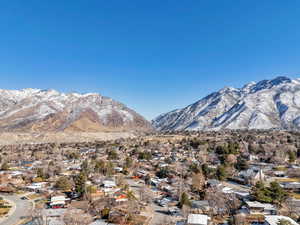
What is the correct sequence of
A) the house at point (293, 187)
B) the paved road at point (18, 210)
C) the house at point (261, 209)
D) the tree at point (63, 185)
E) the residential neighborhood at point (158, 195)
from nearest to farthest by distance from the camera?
1. the residential neighborhood at point (158, 195)
2. the house at point (261, 209)
3. the paved road at point (18, 210)
4. the house at point (293, 187)
5. the tree at point (63, 185)

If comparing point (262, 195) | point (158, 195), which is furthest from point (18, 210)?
point (262, 195)

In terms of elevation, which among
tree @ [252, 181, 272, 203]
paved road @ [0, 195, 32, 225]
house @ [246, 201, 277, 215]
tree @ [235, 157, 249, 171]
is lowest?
paved road @ [0, 195, 32, 225]

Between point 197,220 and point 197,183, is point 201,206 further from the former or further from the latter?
point 197,183

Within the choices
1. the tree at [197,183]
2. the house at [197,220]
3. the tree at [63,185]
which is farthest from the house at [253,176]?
the tree at [63,185]

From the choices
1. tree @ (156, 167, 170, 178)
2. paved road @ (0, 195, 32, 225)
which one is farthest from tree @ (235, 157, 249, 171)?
paved road @ (0, 195, 32, 225)

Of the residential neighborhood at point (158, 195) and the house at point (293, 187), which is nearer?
the residential neighborhood at point (158, 195)

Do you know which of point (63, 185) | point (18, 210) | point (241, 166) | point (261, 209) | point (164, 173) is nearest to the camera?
point (261, 209)

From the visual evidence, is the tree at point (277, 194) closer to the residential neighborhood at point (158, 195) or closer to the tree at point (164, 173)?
the residential neighborhood at point (158, 195)

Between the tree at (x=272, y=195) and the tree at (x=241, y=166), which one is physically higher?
the tree at (x=241, y=166)

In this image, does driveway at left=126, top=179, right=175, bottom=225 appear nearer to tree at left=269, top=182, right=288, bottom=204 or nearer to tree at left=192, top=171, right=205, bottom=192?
tree at left=192, top=171, right=205, bottom=192
